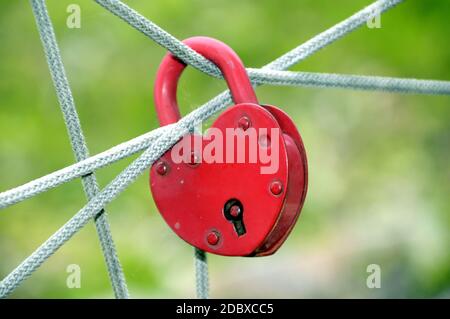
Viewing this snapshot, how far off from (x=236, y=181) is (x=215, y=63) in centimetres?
12

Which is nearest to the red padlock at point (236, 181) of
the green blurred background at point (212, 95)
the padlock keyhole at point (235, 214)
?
the padlock keyhole at point (235, 214)

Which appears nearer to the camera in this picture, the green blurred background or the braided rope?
the braided rope

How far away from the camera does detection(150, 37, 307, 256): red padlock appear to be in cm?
75

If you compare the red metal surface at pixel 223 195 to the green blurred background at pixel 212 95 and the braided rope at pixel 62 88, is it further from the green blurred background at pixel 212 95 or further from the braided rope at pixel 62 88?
the green blurred background at pixel 212 95

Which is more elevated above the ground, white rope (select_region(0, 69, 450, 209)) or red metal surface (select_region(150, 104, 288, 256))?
white rope (select_region(0, 69, 450, 209))

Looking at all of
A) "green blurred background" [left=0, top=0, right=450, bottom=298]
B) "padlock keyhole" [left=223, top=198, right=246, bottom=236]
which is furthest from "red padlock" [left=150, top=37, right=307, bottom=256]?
"green blurred background" [left=0, top=0, right=450, bottom=298]

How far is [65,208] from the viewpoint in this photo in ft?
9.14

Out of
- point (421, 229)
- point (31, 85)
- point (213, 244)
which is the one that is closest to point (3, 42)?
point (31, 85)

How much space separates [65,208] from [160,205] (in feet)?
6.70

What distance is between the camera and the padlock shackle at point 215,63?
797mm

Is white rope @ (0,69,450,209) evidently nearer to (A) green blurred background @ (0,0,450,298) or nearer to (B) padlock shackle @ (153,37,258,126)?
(B) padlock shackle @ (153,37,258,126)

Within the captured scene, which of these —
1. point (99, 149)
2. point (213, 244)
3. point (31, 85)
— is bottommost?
point (213, 244)
